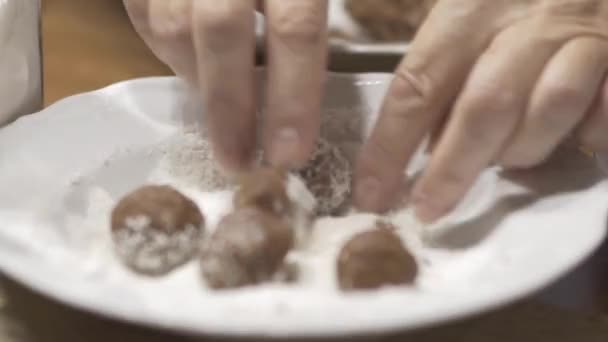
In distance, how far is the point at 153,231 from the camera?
Result: 409mm

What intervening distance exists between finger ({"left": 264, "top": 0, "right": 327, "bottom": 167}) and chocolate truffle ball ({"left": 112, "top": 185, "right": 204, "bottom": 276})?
8 centimetres

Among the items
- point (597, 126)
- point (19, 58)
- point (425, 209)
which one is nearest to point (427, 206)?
point (425, 209)

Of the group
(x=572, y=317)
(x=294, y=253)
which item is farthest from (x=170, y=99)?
(x=572, y=317)

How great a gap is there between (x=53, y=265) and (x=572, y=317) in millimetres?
266

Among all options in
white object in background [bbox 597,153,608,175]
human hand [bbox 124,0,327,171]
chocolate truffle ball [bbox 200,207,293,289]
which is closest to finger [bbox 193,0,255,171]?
human hand [bbox 124,0,327,171]

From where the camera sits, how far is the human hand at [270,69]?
1.52 ft

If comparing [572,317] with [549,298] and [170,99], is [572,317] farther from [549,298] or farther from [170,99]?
[170,99]

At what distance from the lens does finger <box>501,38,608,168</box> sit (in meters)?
0.44

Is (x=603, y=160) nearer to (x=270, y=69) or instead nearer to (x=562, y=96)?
(x=562, y=96)

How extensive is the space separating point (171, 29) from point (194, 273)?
17cm

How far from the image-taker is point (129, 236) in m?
0.41

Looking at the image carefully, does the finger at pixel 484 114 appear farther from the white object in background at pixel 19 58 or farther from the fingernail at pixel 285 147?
the white object in background at pixel 19 58

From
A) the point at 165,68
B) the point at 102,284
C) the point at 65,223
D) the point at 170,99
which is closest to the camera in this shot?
the point at 102,284

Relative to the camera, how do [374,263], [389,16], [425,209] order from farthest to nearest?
[389,16] → [425,209] → [374,263]
